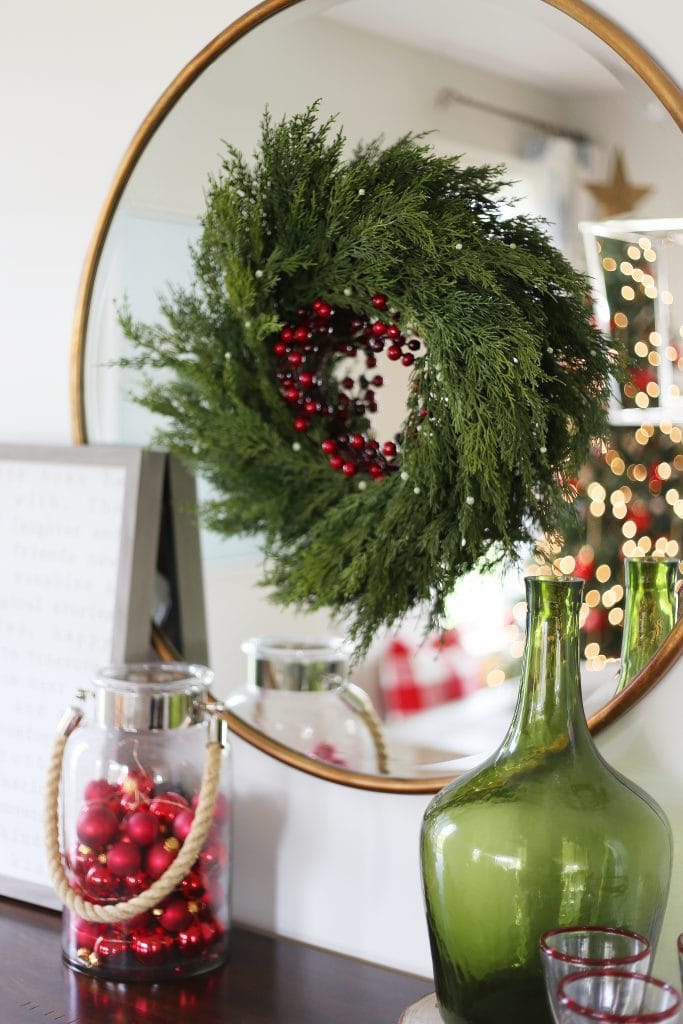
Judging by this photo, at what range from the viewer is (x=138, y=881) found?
114 centimetres

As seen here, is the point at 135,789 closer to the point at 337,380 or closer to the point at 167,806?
the point at 167,806

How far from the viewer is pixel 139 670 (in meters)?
1.26

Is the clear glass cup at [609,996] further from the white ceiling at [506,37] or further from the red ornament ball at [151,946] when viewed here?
the white ceiling at [506,37]

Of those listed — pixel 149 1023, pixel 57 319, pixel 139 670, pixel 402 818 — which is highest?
pixel 57 319

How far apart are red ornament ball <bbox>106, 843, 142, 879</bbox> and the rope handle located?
0.09 ft

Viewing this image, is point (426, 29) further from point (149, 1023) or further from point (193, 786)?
point (149, 1023)

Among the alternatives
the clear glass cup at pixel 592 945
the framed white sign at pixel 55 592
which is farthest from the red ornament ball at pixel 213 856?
the clear glass cup at pixel 592 945

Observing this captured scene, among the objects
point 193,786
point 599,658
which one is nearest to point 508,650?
point 599,658

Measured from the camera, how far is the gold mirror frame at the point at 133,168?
0.99m

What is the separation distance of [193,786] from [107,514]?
32 centimetres

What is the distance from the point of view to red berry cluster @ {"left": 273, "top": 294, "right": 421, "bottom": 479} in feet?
3.75

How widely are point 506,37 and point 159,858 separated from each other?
2.76 ft

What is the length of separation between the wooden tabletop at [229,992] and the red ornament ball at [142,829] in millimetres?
139

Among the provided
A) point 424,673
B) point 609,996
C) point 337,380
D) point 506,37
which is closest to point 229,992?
point 424,673
